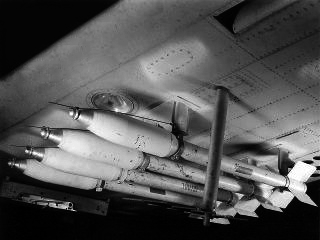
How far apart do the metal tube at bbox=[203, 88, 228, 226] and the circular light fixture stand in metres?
1.62

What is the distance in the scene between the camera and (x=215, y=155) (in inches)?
212

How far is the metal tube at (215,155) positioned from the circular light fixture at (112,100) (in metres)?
1.62

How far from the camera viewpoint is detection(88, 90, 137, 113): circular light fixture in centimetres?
591

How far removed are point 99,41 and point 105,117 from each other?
50.4 inches

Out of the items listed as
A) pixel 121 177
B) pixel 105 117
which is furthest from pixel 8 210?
pixel 105 117

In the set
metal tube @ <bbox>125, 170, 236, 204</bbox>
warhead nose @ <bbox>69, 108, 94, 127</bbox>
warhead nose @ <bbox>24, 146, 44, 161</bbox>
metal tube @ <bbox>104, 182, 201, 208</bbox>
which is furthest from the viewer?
metal tube @ <bbox>104, 182, 201, 208</bbox>

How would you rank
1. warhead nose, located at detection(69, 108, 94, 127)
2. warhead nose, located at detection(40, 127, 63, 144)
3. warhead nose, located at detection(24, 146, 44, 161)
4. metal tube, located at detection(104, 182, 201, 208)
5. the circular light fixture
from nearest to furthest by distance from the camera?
warhead nose, located at detection(69, 108, 94, 127) < warhead nose, located at detection(40, 127, 63, 144) < the circular light fixture < warhead nose, located at detection(24, 146, 44, 161) < metal tube, located at detection(104, 182, 201, 208)

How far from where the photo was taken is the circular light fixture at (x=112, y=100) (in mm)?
5908

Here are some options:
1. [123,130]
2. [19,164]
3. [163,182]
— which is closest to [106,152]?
[123,130]

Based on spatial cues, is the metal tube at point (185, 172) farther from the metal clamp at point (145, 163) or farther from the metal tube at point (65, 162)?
the metal tube at point (65, 162)

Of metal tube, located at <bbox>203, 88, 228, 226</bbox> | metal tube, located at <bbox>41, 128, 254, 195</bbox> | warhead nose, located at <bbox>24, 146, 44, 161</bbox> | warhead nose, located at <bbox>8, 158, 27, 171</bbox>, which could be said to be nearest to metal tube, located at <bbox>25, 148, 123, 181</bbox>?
warhead nose, located at <bbox>24, 146, 44, 161</bbox>

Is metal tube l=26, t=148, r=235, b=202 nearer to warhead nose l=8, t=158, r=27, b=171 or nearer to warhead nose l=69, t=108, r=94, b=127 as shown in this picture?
warhead nose l=8, t=158, r=27, b=171

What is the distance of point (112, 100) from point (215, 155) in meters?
2.23

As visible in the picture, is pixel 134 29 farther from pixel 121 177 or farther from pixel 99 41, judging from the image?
pixel 121 177
